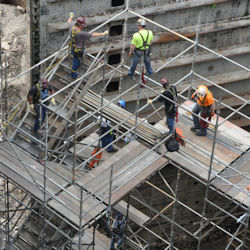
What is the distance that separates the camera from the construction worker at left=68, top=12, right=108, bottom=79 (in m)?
32.2

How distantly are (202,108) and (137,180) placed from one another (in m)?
3.52

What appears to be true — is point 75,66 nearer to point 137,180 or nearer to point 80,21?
point 80,21

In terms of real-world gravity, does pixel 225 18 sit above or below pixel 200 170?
above

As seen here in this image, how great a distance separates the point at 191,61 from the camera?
36625mm

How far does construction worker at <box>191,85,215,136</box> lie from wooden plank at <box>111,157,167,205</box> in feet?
6.89

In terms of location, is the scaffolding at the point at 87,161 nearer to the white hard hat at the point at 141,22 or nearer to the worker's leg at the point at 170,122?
the worker's leg at the point at 170,122

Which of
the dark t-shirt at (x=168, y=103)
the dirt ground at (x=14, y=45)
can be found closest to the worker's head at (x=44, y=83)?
the dark t-shirt at (x=168, y=103)

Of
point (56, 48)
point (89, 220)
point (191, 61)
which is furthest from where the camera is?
point (191, 61)

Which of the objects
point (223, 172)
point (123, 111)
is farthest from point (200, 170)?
point (123, 111)

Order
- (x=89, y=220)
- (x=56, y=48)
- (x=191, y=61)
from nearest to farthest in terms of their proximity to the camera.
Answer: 1. (x=89, y=220)
2. (x=56, y=48)
3. (x=191, y=61)

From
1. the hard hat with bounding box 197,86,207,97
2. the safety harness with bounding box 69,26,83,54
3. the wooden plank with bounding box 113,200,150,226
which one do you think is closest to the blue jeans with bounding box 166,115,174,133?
the hard hat with bounding box 197,86,207,97

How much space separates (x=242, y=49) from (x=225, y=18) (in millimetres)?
1497

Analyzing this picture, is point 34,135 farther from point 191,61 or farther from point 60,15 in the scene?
point 191,61

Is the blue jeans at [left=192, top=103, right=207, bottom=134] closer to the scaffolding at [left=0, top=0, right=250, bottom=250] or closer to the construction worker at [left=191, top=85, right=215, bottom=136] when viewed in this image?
the construction worker at [left=191, top=85, right=215, bottom=136]
